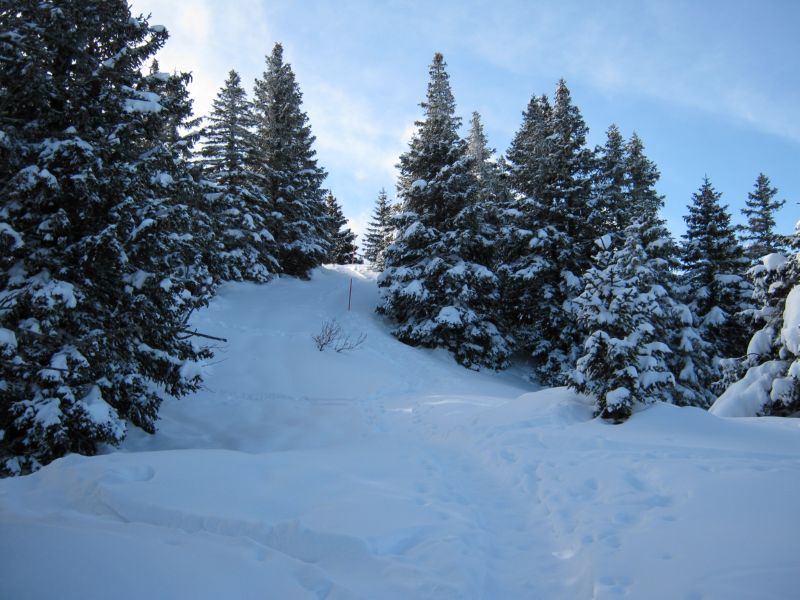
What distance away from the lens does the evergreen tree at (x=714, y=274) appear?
17.2 meters

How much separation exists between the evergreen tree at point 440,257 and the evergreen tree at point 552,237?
187cm

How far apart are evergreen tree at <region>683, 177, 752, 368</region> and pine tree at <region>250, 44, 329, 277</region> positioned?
747 inches

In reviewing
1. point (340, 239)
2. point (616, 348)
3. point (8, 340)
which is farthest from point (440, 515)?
point (340, 239)

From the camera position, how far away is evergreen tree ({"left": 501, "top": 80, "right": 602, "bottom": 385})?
18.1 meters

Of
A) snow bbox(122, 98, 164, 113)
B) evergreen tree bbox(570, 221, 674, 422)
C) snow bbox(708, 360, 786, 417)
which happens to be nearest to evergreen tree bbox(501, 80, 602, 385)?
snow bbox(708, 360, 786, 417)

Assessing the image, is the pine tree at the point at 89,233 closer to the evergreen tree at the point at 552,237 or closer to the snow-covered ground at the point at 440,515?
the snow-covered ground at the point at 440,515

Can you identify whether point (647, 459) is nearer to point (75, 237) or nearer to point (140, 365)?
point (140, 365)

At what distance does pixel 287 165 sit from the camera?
78.5 ft

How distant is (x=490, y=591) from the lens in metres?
3.40

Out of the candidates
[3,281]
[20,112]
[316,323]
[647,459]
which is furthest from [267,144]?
[647,459]

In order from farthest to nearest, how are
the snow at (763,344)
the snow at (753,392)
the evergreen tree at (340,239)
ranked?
1. the evergreen tree at (340,239)
2. the snow at (763,344)
3. the snow at (753,392)

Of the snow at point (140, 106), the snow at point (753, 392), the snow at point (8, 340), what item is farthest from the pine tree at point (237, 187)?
the snow at point (753, 392)

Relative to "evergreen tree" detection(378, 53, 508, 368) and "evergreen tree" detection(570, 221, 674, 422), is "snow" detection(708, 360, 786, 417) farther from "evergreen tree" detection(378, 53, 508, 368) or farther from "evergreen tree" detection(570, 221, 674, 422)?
"evergreen tree" detection(378, 53, 508, 368)

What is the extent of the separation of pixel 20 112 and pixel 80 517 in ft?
23.4
